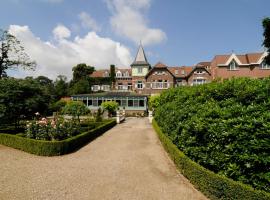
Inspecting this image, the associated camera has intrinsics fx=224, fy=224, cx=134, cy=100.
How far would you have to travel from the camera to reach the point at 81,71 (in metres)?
75.6

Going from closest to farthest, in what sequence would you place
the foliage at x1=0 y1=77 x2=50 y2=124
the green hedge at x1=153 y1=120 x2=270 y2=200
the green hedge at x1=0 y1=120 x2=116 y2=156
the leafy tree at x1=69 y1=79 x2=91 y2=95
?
1. the green hedge at x1=153 y1=120 x2=270 y2=200
2. the green hedge at x1=0 y1=120 x2=116 y2=156
3. the foliage at x1=0 y1=77 x2=50 y2=124
4. the leafy tree at x1=69 y1=79 x2=91 y2=95

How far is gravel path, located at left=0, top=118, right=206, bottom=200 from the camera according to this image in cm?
706

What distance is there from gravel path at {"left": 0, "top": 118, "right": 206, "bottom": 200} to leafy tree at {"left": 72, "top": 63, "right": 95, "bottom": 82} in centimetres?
6406

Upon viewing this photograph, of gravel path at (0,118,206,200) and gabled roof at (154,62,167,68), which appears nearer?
gravel path at (0,118,206,200)

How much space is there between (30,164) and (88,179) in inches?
142

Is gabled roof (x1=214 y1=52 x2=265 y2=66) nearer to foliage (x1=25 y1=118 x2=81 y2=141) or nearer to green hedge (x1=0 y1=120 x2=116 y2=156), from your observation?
green hedge (x1=0 y1=120 x2=116 y2=156)

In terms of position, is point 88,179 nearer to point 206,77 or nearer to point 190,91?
point 190,91

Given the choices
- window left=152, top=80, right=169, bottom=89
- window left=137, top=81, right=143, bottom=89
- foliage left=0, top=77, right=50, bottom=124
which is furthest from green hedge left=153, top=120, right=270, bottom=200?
window left=137, top=81, right=143, bottom=89

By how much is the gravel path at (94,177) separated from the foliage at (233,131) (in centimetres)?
133

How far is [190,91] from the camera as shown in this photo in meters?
11.4

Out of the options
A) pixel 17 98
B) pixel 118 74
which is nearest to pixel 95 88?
pixel 118 74

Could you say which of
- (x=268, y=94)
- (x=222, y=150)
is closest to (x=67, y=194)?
Result: (x=222, y=150)

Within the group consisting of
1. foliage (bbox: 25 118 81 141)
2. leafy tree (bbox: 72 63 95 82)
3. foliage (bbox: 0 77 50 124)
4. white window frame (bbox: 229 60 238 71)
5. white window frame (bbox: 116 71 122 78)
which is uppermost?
leafy tree (bbox: 72 63 95 82)

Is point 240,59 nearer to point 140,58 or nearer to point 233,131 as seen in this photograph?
point 140,58
